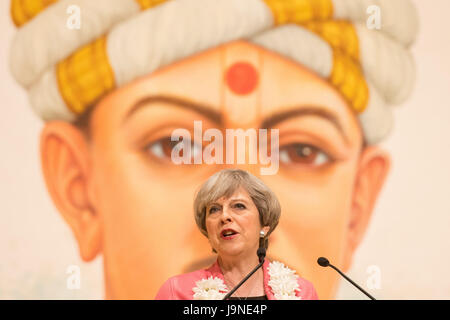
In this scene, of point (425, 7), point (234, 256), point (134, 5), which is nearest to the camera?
point (234, 256)

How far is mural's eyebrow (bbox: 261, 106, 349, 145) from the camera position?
377cm

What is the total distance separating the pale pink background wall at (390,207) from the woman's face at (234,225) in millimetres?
1410

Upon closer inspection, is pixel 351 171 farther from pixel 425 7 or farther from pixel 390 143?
pixel 425 7

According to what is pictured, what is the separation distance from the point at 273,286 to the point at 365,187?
1.50 metres

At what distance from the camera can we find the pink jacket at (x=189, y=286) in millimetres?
2447

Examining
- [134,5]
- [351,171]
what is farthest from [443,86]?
[134,5]

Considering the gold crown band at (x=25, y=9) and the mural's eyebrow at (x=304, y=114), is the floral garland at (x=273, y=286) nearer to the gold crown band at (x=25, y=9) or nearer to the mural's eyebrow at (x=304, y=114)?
the mural's eyebrow at (x=304, y=114)

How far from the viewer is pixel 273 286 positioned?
8.33 feet

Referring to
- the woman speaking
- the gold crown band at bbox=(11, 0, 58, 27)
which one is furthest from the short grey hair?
the gold crown band at bbox=(11, 0, 58, 27)

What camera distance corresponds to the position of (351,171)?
3852 mm

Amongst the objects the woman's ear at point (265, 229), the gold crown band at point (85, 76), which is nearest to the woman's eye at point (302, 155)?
the gold crown band at point (85, 76)

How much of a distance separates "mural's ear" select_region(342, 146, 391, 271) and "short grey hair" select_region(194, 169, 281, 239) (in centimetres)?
134
